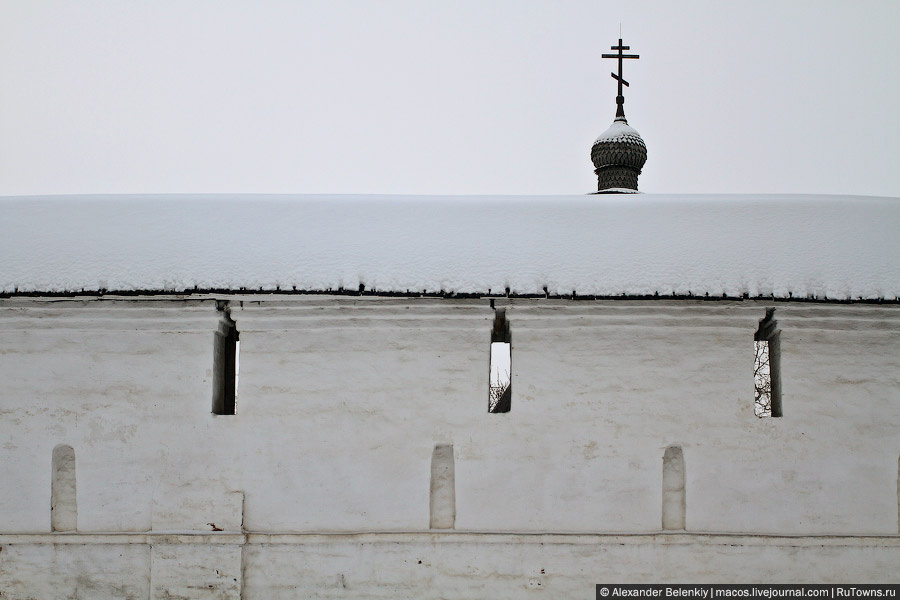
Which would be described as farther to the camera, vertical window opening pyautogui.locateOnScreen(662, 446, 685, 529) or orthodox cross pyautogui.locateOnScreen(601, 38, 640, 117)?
orthodox cross pyautogui.locateOnScreen(601, 38, 640, 117)

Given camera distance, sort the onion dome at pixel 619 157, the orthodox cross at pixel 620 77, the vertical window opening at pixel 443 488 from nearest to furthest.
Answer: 1. the vertical window opening at pixel 443 488
2. the orthodox cross at pixel 620 77
3. the onion dome at pixel 619 157

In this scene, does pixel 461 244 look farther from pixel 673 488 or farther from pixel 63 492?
pixel 63 492

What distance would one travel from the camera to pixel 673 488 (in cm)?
481

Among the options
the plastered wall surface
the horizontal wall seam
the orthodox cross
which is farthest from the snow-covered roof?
the orthodox cross

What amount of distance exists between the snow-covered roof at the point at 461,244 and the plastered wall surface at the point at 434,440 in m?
0.28

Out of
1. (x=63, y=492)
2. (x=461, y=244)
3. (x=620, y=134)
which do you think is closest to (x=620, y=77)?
(x=620, y=134)

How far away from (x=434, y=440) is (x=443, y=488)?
1.02 feet

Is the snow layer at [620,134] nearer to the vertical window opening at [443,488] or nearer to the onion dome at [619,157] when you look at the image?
the onion dome at [619,157]

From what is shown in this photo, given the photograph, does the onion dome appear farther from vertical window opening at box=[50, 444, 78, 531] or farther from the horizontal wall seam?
vertical window opening at box=[50, 444, 78, 531]

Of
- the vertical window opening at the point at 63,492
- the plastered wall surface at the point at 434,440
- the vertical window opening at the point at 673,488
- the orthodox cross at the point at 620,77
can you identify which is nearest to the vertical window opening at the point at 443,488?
the plastered wall surface at the point at 434,440

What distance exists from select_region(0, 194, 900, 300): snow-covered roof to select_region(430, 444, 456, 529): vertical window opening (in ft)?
3.52

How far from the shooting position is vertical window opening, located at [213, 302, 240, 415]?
4.89 m

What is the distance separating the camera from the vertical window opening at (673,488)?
188 inches

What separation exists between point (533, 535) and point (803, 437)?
1.78m
